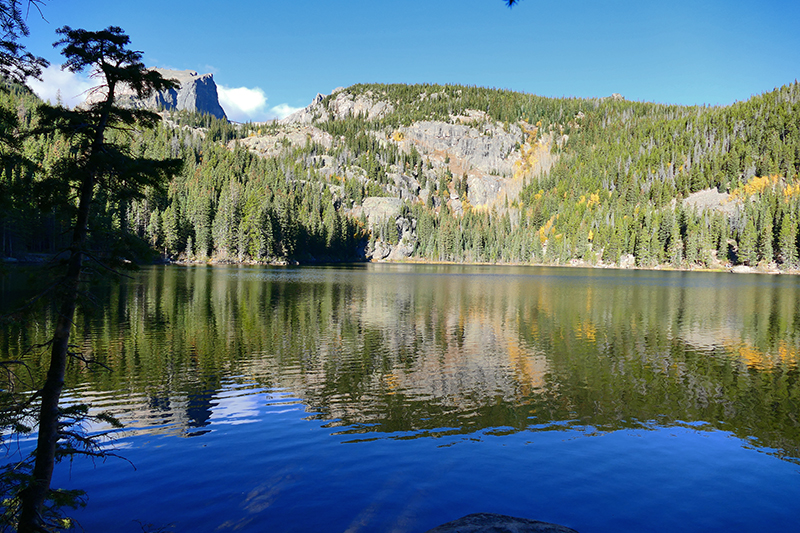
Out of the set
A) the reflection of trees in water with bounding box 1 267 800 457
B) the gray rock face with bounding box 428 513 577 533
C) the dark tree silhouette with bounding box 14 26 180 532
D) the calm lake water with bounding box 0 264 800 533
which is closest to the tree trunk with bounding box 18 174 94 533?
the dark tree silhouette with bounding box 14 26 180 532

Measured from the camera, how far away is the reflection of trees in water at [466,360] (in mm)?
16641

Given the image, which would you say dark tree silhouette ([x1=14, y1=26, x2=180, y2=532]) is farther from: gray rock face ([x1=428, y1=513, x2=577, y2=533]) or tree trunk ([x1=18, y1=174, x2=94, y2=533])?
gray rock face ([x1=428, y1=513, x2=577, y2=533])

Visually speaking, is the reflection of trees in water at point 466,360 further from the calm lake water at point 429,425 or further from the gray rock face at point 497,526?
the gray rock face at point 497,526

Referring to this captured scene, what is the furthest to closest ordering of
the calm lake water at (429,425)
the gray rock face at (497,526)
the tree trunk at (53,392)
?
the calm lake water at (429,425) → the tree trunk at (53,392) → the gray rock face at (497,526)

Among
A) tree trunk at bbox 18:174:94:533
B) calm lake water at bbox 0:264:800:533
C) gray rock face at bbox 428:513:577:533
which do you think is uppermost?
tree trunk at bbox 18:174:94:533

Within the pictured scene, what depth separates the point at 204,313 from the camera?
36.5 meters

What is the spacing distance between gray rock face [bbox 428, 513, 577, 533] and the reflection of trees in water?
23.8 feet

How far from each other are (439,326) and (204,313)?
1970cm

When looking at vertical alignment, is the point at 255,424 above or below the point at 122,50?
below

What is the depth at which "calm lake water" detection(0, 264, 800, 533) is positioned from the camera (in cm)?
1005

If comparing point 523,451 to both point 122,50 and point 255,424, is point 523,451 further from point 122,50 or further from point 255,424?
point 122,50

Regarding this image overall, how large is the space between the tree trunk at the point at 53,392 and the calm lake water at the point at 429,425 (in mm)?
987

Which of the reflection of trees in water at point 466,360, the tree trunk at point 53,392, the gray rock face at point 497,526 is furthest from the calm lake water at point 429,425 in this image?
the gray rock face at point 497,526

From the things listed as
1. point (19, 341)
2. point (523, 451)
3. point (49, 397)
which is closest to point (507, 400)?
point (523, 451)
